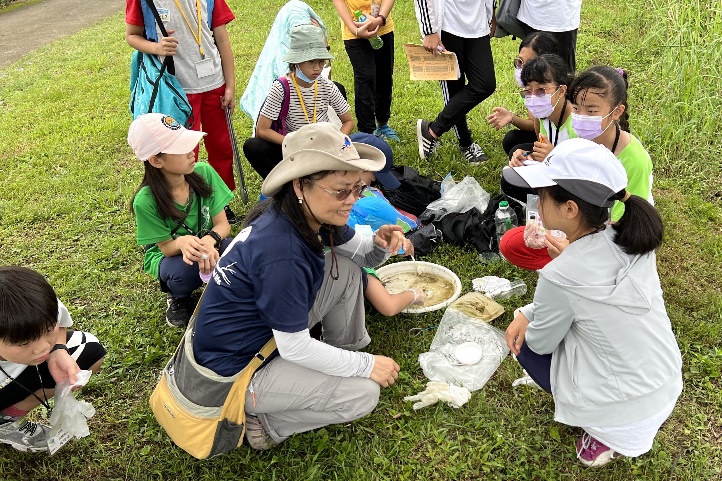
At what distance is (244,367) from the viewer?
2510mm

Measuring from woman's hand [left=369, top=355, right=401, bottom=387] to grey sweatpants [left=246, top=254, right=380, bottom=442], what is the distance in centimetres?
6

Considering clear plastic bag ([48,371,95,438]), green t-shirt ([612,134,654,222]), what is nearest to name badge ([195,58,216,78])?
clear plastic bag ([48,371,95,438])

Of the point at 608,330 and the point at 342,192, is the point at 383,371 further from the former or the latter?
the point at 608,330

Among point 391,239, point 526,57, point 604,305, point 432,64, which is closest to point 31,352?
point 391,239

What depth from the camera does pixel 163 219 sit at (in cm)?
333

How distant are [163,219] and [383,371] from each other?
5.29 feet

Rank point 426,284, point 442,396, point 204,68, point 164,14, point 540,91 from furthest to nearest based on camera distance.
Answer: point 204,68 → point 164,14 → point 426,284 → point 540,91 → point 442,396

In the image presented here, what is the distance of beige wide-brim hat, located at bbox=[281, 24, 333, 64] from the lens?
3.99 metres

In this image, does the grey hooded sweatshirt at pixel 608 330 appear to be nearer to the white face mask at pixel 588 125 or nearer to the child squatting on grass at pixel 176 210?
the white face mask at pixel 588 125

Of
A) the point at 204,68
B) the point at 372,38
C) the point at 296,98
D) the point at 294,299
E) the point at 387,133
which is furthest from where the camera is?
the point at 387,133

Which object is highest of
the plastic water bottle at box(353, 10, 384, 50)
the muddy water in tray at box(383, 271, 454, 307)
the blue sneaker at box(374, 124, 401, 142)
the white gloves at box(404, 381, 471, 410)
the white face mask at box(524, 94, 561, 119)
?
the plastic water bottle at box(353, 10, 384, 50)

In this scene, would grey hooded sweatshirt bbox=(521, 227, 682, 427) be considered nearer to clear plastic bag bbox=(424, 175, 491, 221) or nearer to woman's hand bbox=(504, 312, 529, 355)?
woman's hand bbox=(504, 312, 529, 355)

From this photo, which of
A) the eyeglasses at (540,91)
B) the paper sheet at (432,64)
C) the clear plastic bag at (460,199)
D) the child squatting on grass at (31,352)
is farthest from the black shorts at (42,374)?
the paper sheet at (432,64)

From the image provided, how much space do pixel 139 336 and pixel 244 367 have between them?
1309 mm
